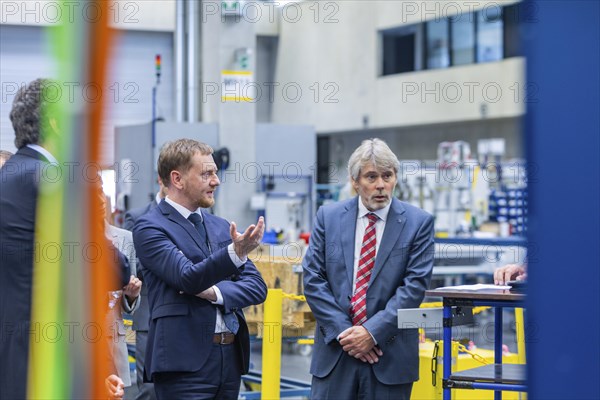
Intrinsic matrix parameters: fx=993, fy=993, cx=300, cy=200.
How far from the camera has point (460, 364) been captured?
5.55 metres

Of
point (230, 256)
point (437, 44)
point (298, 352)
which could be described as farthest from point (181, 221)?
point (437, 44)

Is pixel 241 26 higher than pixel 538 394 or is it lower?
higher

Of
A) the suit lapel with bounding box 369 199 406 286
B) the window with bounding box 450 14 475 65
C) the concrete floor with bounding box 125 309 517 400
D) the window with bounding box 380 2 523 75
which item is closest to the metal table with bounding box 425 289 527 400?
the suit lapel with bounding box 369 199 406 286

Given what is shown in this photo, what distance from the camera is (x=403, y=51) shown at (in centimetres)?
2716

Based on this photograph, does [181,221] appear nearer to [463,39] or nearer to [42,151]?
[42,151]

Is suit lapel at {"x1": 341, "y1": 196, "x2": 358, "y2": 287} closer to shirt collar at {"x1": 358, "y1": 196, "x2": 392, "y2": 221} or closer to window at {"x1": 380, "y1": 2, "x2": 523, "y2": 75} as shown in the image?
shirt collar at {"x1": 358, "y1": 196, "x2": 392, "y2": 221}

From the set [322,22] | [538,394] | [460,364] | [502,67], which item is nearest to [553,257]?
[538,394]

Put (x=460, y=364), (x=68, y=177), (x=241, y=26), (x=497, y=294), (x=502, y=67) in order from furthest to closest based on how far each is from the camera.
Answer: (x=502, y=67), (x=241, y=26), (x=460, y=364), (x=497, y=294), (x=68, y=177)

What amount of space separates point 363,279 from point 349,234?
8.4 inches

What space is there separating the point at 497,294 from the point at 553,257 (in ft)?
7.79

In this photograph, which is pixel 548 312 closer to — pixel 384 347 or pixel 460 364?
pixel 384 347

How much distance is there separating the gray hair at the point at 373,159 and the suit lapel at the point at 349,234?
147mm

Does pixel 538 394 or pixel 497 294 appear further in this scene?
pixel 497 294

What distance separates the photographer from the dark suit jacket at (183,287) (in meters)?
3.81
